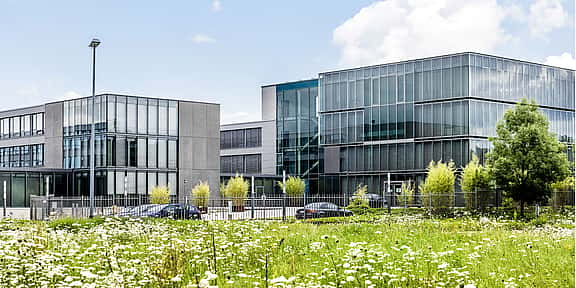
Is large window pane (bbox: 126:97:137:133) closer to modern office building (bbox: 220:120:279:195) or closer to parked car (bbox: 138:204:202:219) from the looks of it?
modern office building (bbox: 220:120:279:195)

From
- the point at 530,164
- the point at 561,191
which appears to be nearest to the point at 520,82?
the point at 561,191

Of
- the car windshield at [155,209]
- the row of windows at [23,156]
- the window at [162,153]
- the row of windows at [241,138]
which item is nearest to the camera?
the car windshield at [155,209]

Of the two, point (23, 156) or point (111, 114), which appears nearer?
point (111, 114)

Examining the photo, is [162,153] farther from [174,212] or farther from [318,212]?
[174,212]

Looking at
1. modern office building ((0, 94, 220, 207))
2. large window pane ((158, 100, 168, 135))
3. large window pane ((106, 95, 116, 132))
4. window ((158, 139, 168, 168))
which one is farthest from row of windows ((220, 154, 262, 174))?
large window pane ((106, 95, 116, 132))

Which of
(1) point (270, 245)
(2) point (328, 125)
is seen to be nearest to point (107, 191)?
(2) point (328, 125)

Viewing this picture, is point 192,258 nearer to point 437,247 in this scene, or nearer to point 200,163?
point 437,247

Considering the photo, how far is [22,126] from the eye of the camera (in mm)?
70938

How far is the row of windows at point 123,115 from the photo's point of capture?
193 ft

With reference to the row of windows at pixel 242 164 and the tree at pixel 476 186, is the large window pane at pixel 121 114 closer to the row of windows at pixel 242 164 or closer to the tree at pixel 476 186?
the row of windows at pixel 242 164

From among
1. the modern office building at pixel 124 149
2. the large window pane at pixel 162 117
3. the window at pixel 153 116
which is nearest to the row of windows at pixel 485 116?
the modern office building at pixel 124 149

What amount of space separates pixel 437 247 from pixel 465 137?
4285 centimetres

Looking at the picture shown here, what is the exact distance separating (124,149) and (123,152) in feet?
0.79

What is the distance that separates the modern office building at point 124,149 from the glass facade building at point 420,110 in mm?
10401
